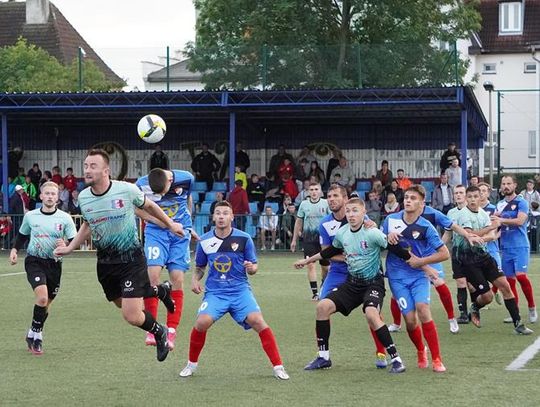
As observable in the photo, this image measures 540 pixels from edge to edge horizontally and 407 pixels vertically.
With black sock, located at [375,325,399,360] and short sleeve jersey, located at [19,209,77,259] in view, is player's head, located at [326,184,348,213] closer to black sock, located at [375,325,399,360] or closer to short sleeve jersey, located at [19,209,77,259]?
black sock, located at [375,325,399,360]

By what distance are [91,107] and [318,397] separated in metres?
23.9

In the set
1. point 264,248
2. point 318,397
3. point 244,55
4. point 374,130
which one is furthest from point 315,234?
point 374,130

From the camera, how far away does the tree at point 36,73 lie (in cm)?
5159

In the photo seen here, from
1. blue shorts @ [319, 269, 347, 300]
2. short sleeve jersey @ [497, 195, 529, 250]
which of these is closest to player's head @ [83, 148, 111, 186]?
blue shorts @ [319, 269, 347, 300]

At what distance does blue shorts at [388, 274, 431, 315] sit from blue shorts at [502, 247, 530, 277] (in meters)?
4.24

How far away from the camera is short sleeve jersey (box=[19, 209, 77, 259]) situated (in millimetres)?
12625

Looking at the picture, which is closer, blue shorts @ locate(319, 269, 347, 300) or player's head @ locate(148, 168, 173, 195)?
blue shorts @ locate(319, 269, 347, 300)

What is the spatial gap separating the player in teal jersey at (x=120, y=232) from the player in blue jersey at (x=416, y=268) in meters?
2.08

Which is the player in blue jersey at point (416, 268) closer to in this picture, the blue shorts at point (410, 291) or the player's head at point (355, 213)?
the blue shorts at point (410, 291)

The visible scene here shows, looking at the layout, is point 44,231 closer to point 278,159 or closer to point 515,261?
point 515,261

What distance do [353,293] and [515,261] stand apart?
186 inches

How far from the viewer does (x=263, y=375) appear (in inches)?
414

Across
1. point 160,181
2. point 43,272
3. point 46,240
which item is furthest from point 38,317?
point 160,181

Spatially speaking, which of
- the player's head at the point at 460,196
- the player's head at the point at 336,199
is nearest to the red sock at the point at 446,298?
the player's head at the point at 460,196
